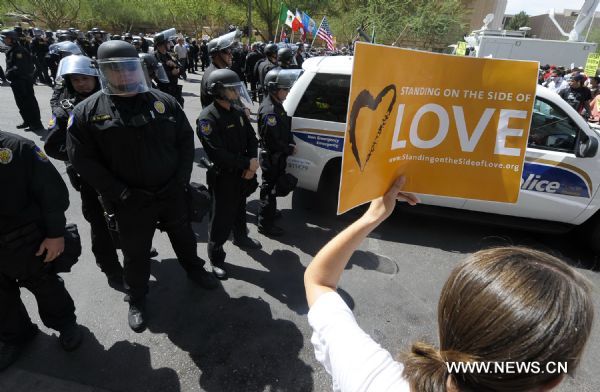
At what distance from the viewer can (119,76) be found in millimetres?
2389

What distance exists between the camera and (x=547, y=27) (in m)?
71.8

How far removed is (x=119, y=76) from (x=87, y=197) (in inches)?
49.5

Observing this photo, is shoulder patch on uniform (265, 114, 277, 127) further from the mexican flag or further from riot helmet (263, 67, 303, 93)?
the mexican flag

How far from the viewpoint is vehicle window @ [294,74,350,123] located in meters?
4.24

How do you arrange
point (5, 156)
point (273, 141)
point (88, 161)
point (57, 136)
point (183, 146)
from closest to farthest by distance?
point (5, 156) < point (88, 161) < point (183, 146) < point (57, 136) < point (273, 141)

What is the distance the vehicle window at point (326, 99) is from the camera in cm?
424

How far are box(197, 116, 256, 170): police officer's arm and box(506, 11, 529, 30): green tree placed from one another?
296ft

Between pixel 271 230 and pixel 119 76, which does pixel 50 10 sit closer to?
pixel 271 230

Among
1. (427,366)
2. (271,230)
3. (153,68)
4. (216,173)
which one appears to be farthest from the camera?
(153,68)

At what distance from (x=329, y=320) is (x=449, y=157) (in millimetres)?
808

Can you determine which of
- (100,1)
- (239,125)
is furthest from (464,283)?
(100,1)

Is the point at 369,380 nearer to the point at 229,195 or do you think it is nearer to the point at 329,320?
the point at 329,320

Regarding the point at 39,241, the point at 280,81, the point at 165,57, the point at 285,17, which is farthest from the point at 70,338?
the point at 285,17

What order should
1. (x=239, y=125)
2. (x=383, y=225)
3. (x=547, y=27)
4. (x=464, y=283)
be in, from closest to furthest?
(x=464, y=283), (x=239, y=125), (x=383, y=225), (x=547, y=27)
